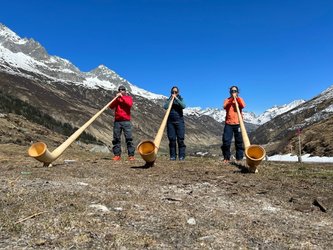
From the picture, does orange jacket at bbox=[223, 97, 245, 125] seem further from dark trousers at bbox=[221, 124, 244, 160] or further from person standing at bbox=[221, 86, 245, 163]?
dark trousers at bbox=[221, 124, 244, 160]

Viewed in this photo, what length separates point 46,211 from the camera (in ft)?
23.2

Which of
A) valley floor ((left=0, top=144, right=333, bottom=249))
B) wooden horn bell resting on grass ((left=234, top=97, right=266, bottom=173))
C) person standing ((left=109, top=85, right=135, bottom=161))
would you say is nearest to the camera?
valley floor ((left=0, top=144, right=333, bottom=249))

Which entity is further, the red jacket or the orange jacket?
the red jacket

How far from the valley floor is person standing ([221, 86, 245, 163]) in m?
3.86

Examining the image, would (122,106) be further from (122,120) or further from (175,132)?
(175,132)

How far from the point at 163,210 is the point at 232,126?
8.23 m

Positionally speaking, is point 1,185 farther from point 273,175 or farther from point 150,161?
point 273,175

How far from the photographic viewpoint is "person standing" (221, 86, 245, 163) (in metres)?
15.1

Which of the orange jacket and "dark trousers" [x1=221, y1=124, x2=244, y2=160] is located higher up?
the orange jacket

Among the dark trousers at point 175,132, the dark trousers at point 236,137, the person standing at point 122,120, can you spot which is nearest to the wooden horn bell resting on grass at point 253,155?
the dark trousers at point 236,137

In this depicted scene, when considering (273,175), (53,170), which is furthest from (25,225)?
(273,175)

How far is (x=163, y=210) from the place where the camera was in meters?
7.37

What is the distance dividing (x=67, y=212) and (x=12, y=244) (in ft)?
4.83

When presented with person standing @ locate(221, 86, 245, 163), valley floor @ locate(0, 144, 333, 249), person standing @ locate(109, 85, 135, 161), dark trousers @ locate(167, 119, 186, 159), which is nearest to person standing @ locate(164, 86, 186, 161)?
dark trousers @ locate(167, 119, 186, 159)
